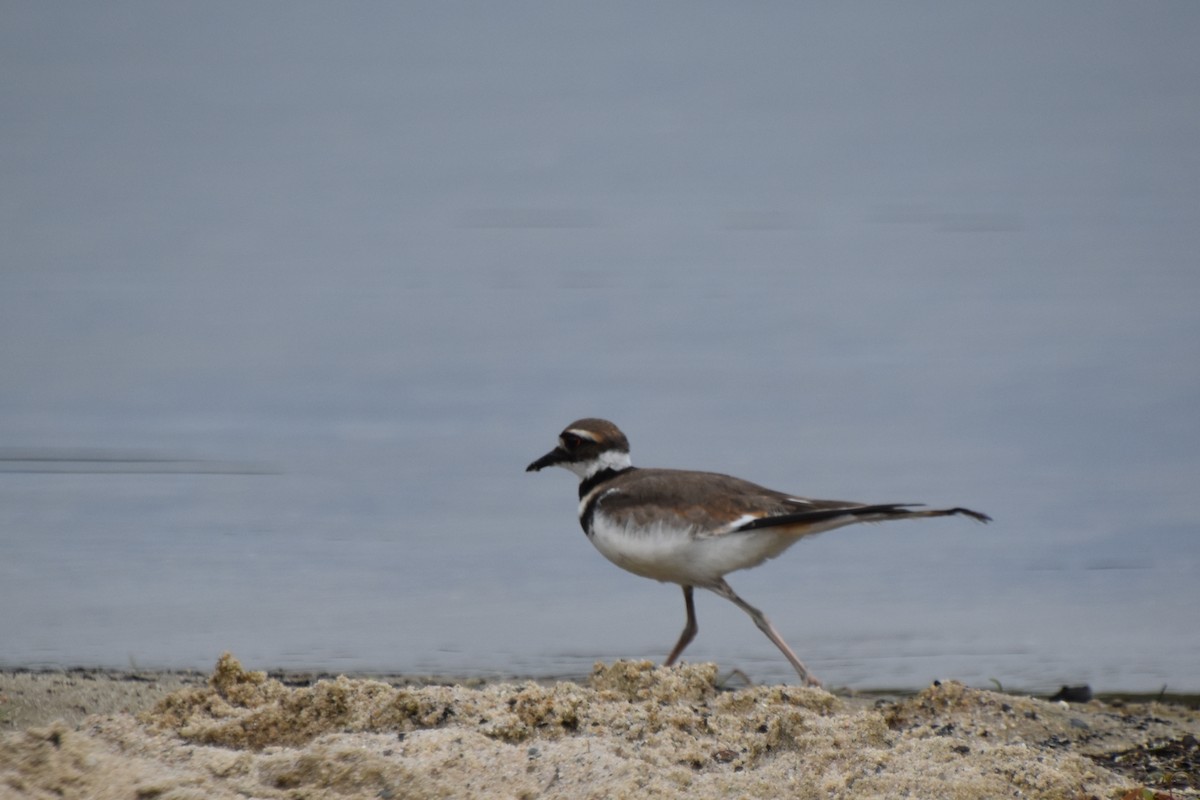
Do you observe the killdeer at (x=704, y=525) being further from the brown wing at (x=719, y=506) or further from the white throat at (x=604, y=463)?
the white throat at (x=604, y=463)

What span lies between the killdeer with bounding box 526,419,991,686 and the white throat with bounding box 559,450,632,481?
0.50 meters

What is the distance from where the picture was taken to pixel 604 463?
671 cm

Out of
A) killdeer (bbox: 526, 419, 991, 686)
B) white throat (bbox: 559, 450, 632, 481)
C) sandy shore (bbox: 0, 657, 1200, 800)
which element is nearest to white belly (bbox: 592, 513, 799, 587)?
killdeer (bbox: 526, 419, 991, 686)

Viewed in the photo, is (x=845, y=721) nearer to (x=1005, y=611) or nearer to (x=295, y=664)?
(x=295, y=664)

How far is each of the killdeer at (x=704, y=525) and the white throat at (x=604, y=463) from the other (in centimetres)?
50

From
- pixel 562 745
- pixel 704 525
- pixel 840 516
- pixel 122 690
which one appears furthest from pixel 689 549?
pixel 562 745

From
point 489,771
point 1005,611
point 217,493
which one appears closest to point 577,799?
point 489,771

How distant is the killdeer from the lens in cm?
581

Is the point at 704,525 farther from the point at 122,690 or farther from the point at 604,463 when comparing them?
the point at 122,690

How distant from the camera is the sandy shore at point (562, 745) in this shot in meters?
3.09

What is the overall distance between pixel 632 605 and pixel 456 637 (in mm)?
1079

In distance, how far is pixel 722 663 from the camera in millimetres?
6250

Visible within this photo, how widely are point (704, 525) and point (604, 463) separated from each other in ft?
3.03

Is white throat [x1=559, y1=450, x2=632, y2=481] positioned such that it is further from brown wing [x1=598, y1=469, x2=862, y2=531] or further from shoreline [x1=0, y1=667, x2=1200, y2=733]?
shoreline [x1=0, y1=667, x2=1200, y2=733]
